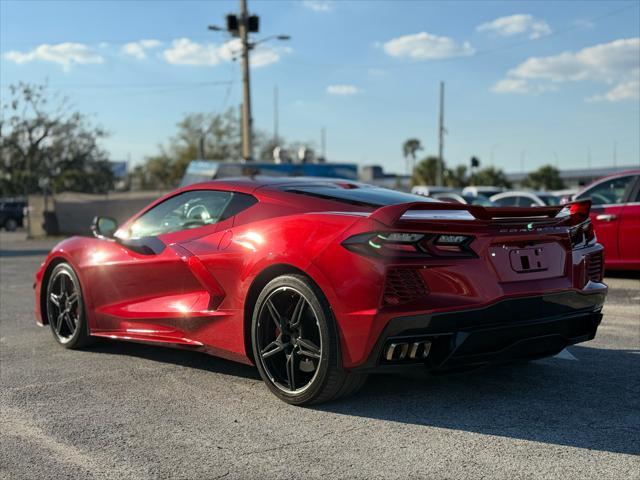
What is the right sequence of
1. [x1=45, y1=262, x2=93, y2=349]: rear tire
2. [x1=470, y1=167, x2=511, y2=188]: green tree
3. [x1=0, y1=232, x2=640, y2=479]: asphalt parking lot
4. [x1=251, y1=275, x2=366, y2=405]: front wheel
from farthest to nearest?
[x1=470, y1=167, x2=511, y2=188]: green tree < [x1=45, y1=262, x2=93, y2=349]: rear tire < [x1=251, y1=275, x2=366, y2=405]: front wheel < [x1=0, y1=232, x2=640, y2=479]: asphalt parking lot

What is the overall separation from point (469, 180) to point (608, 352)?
7250 cm

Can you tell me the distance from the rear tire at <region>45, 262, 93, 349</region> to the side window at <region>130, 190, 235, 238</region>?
72cm

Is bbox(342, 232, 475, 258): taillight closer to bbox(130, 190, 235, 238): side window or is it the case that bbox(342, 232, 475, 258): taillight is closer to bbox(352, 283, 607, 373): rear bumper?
bbox(352, 283, 607, 373): rear bumper

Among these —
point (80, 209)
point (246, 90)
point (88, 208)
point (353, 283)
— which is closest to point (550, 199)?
point (246, 90)

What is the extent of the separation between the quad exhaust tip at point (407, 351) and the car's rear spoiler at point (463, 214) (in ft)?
1.99

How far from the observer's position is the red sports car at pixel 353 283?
3623 millimetres

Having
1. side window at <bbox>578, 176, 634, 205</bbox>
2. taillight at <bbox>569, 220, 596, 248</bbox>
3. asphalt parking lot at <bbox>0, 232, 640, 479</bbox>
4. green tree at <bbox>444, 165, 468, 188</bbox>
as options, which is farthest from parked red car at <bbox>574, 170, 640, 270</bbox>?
green tree at <bbox>444, 165, 468, 188</bbox>

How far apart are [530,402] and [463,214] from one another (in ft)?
3.72

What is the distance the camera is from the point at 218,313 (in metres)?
4.45

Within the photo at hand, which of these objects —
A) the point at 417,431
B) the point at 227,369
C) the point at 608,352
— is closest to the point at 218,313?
the point at 227,369

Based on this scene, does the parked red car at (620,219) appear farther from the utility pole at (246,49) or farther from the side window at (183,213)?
the utility pole at (246,49)

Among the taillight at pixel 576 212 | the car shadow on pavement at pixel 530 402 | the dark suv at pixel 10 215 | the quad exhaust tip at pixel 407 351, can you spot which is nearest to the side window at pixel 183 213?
the car shadow on pavement at pixel 530 402

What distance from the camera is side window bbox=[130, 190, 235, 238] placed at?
16.0 ft

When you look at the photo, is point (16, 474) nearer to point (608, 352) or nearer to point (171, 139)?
point (608, 352)
